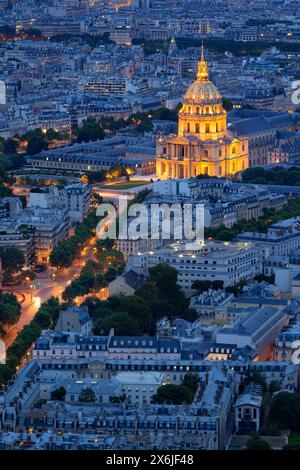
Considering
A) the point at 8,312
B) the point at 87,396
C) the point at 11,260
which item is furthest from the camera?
the point at 11,260

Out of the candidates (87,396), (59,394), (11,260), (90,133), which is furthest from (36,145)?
(87,396)

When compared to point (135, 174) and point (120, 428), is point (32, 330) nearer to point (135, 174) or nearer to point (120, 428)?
point (120, 428)

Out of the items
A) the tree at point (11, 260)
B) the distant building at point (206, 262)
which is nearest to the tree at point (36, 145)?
the tree at point (11, 260)

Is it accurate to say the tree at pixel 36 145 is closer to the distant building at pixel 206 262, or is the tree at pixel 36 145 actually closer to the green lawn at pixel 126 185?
the green lawn at pixel 126 185

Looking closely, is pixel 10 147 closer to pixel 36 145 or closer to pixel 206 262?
pixel 36 145

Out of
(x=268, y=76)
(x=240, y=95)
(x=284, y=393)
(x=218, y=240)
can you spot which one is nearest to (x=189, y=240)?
(x=218, y=240)

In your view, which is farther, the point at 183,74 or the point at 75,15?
the point at 75,15
